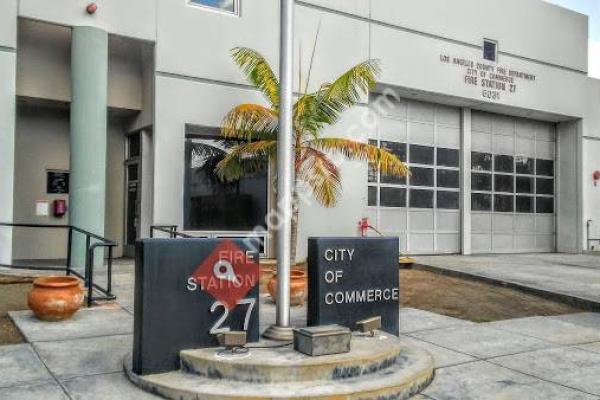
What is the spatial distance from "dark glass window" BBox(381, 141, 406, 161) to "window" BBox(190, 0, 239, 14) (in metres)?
6.07

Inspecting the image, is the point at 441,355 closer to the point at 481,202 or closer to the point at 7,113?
the point at 7,113

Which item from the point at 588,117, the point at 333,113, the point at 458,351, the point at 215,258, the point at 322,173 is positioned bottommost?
the point at 458,351

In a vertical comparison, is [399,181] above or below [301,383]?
above

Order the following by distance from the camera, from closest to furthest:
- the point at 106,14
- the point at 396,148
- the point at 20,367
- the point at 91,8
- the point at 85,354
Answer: the point at 20,367 → the point at 85,354 → the point at 91,8 → the point at 106,14 → the point at 396,148

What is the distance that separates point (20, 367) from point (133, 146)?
10049 millimetres

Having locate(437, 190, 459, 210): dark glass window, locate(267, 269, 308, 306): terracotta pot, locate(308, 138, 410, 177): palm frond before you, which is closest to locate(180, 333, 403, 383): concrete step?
locate(267, 269, 308, 306): terracotta pot

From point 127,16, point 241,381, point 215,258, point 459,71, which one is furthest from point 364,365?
point 459,71

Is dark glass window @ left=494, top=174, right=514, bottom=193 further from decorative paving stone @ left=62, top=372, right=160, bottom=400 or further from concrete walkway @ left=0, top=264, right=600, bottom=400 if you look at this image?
decorative paving stone @ left=62, top=372, right=160, bottom=400

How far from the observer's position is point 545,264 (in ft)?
52.5

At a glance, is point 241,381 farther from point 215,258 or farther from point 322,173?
point 322,173

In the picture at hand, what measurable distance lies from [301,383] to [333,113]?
873 centimetres

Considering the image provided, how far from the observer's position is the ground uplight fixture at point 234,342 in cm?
505

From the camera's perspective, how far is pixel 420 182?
18.2 m

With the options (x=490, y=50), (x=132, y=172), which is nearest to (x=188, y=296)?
(x=132, y=172)
